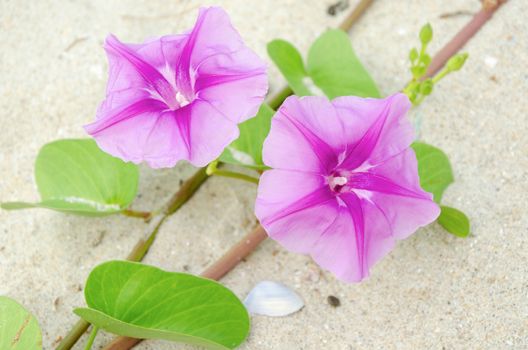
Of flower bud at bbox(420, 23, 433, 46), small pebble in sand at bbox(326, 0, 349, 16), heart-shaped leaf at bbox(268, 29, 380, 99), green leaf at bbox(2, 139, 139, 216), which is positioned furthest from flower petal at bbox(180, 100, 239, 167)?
small pebble in sand at bbox(326, 0, 349, 16)

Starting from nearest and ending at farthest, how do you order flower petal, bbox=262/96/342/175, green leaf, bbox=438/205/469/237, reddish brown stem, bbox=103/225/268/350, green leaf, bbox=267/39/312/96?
flower petal, bbox=262/96/342/175, green leaf, bbox=438/205/469/237, reddish brown stem, bbox=103/225/268/350, green leaf, bbox=267/39/312/96

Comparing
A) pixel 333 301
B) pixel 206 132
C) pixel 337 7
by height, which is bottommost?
pixel 333 301

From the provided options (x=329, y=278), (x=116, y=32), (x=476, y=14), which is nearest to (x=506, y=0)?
(x=476, y=14)

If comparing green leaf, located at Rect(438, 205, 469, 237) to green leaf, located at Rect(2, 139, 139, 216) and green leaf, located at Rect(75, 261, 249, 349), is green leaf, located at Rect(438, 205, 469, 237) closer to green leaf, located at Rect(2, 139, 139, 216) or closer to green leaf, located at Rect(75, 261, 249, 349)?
green leaf, located at Rect(75, 261, 249, 349)

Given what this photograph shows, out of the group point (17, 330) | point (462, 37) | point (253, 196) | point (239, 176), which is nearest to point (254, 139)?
point (239, 176)

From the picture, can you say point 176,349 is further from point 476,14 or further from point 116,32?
point 476,14

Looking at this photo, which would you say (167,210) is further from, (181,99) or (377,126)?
(377,126)

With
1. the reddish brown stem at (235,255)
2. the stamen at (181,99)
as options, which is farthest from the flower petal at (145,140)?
the reddish brown stem at (235,255)
